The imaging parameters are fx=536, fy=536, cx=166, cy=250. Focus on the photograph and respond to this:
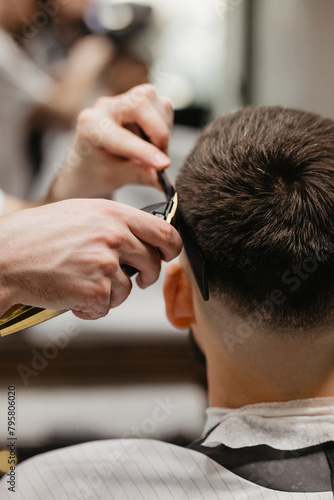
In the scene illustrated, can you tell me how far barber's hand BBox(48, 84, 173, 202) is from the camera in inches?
54.7

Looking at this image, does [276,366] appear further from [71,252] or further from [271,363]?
[71,252]

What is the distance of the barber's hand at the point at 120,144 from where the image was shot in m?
1.39

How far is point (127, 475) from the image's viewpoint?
1.11 m

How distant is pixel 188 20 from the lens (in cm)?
352

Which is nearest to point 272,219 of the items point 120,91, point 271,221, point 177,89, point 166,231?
point 271,221

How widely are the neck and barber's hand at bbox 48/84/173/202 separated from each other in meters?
0.46

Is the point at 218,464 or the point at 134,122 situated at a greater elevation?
the point at 134,122

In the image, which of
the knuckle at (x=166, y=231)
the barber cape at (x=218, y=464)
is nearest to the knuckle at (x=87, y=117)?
the knuckle at (x=166, y=231)

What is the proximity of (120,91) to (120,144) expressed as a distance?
1.96 meters

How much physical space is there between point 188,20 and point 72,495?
3.16 metres

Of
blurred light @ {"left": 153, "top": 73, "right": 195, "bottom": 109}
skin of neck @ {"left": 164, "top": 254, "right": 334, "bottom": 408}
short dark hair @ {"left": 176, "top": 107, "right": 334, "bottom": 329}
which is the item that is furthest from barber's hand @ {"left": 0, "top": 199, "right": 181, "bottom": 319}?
blurred light @ {"left": 153, "top": 73, "right": 195, "bottom": 109}

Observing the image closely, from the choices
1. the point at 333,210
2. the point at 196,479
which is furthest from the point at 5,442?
the point at 333,210

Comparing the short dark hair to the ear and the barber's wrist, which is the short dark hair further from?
the barber's wrist

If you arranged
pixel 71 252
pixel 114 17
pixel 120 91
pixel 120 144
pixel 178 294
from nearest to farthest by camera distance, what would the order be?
pixel 71 252
pixel 178 294
pixel 120 144
pixel 120 91
pixel 114 17
